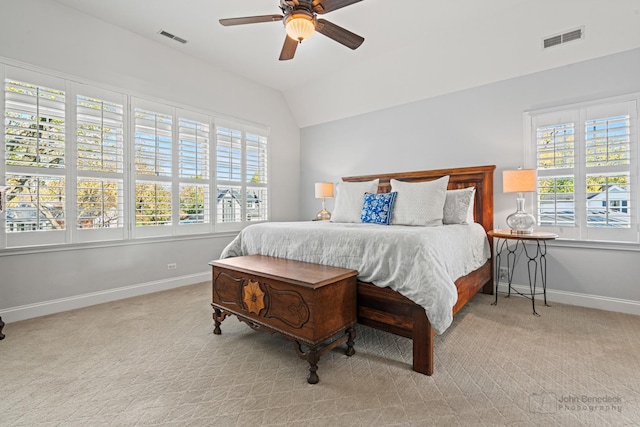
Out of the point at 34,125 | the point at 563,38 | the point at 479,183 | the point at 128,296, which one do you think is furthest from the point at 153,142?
the point at 563,38

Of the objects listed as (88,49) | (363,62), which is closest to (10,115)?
(88,49)

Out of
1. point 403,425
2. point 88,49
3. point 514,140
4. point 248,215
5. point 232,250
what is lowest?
point 403,425

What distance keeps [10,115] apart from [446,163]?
185 inches

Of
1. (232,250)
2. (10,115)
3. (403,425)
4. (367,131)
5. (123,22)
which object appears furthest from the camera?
(367,131)

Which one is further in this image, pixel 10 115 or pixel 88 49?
pixel 88 49

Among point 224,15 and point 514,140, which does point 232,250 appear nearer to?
point 224,15

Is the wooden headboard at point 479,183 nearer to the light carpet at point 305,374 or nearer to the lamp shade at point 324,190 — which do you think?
the light carpet at point 305,374

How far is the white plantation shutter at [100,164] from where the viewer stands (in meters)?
3.10

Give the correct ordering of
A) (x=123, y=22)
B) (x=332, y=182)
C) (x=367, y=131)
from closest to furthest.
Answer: (x=123, y=22)
(x=367, y=131)
(x=332, y=182)

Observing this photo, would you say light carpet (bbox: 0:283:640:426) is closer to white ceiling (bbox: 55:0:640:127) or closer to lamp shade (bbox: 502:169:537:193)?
lamp shade (bbox: 502:169:537:193)

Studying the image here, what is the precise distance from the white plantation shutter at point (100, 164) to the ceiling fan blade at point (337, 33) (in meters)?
2.52

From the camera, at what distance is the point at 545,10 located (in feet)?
9.32

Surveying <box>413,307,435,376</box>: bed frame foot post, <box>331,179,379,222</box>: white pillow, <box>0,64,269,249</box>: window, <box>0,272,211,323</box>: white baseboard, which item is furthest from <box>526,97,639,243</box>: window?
<box>0,272,211,323</box>: white baseboard

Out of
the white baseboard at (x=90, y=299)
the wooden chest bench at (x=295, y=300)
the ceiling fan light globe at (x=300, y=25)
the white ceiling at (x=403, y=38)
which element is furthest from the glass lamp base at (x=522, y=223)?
the white baseboard at (x=90, y=299)
